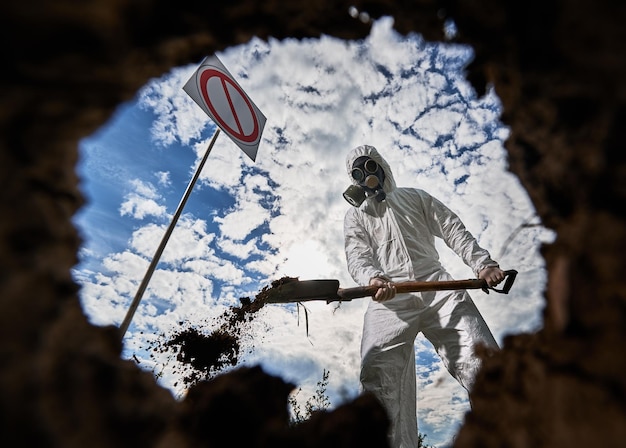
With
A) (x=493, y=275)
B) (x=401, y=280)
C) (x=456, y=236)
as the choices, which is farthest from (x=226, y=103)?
(x=493, y=275)

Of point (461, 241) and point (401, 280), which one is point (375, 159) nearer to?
point (461, 241)

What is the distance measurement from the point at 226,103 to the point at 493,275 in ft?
15.0

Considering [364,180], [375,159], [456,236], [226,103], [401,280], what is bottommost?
[401,280]

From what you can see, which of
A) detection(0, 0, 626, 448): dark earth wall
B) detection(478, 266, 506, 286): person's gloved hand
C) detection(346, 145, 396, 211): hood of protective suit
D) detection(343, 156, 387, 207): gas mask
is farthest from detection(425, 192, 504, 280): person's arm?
detection(0, 0, 626, 448): dark earth wall

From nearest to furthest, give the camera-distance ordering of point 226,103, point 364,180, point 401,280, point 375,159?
1. point 401,280
2. point 364,180
3. point 375,159
4. point 226,103

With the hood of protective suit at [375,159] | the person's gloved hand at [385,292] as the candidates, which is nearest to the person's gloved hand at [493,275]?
the person's gloved hand at [385,292]

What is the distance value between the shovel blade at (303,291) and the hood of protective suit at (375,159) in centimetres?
121

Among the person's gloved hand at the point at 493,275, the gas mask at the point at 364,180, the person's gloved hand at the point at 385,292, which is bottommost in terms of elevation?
the person's gloved hand at the point at 385,292

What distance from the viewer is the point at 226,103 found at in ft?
16.7

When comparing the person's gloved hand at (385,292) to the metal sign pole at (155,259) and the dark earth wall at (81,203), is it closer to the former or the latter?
the dark earth wall at (81,203)

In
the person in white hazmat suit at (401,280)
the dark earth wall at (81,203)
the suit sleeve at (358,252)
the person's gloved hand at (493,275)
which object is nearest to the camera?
the dark earth wall at (81,203)

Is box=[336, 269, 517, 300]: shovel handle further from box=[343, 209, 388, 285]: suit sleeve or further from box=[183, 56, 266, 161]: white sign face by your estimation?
box=[183, 56, 266, 161]: white sign face

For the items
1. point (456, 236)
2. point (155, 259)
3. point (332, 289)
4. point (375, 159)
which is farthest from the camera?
point (375, 159)

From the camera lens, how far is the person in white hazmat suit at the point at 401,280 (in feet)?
9.57
